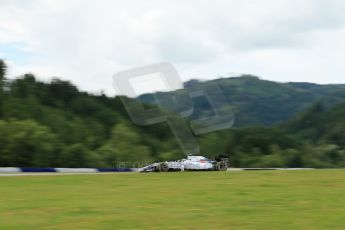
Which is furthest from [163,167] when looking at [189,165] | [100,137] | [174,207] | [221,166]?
[100,137]

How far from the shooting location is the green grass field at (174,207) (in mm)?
10789

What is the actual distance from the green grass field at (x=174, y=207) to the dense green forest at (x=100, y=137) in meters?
45.0

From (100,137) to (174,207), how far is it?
80.2 metres

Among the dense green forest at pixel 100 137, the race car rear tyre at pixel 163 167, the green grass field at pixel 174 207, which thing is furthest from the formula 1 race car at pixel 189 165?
the dense green forest at pixel 100 137

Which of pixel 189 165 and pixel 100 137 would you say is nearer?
pixel 189 165

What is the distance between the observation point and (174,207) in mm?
13438

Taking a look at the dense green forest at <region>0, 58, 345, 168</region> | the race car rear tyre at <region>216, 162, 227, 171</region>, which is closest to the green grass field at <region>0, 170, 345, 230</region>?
the race car rear tyre at <region>216, 162, 227, 171</region>

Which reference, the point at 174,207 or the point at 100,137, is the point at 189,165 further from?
the point at 100,137

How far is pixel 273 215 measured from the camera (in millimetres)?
11945

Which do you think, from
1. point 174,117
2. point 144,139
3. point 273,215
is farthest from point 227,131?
point 273,215

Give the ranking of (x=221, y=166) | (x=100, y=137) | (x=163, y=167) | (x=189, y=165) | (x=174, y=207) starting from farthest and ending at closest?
(x=100, y=137), (x=221, y=166), (x=189, y=165), (x=163, y=167), (x=174, y=207)

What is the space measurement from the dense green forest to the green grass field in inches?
1772

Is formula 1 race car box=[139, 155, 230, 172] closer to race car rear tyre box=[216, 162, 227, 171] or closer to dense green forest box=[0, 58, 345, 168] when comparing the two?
race car rear tyre box=[216, 162, 227, 171]

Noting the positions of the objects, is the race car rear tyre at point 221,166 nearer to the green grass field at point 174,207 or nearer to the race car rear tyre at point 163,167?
the race car rear tyre at point 163,167
